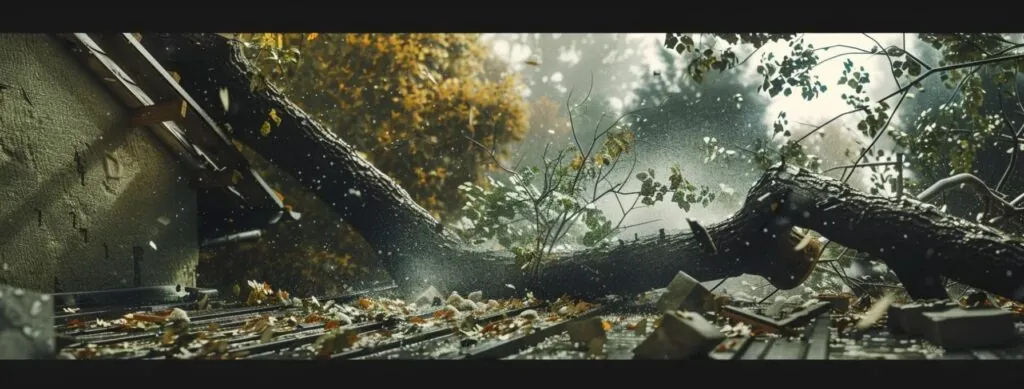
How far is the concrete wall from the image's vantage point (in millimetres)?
3957

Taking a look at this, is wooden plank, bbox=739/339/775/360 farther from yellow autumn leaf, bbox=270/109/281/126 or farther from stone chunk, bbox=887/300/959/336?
yellow autumn leaf, bbox=270/109/281/126

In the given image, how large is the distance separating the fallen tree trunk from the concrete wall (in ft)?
2.33

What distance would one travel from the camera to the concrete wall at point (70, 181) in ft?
13.0

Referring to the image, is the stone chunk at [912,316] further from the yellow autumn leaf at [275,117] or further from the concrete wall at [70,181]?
the concrete wall at [70,181]

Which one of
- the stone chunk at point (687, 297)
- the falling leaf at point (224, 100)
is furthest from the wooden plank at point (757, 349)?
the falling leaf at point (224, 100)

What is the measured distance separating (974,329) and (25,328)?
333 centimetres

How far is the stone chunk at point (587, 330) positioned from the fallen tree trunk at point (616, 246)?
1.85 m

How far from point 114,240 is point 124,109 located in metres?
0.84

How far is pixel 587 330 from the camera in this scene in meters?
2.75

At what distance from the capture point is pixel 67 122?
4285 mm

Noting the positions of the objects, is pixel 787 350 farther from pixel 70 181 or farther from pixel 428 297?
pixel 70 181
